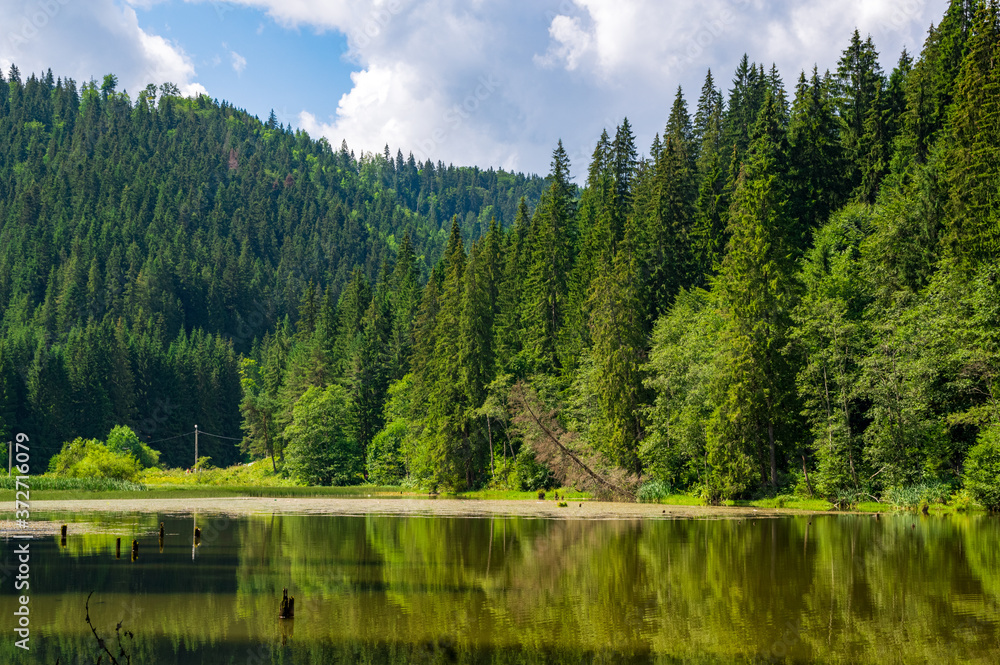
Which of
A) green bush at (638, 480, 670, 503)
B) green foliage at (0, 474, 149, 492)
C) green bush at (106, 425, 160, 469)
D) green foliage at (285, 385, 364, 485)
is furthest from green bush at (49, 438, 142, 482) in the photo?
green bush at (638, 480, 670, 503)

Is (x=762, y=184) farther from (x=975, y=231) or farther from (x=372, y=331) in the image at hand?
(x=372, y=331)

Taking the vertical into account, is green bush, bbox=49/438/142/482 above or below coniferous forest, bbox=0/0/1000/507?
below

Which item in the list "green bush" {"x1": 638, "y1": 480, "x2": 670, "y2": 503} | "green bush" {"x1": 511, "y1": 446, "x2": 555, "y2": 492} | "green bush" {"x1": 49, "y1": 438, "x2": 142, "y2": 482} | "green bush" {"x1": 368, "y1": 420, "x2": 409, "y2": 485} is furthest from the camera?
"green bush" {"x1": 368, "y1": 420, "x2": 409, "y2": 485}

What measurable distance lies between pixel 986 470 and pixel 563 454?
30795 millimetres

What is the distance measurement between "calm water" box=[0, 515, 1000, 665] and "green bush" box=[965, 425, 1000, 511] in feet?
29.1

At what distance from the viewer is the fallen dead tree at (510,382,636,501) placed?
206 ft

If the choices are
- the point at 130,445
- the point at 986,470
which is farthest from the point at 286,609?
the point at 130,445

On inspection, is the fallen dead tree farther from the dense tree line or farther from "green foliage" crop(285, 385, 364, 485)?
"green foliage" crop(285, 385, 364, 485)

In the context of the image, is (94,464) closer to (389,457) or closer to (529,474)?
(389,457)

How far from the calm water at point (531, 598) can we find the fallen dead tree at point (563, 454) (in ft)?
87.5

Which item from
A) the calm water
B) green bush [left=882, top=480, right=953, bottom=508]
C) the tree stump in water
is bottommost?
green bush [left=882, top=480, right=953, bottom=508]

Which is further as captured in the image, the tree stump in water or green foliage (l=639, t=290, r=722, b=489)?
green foliage (l=639, t=290, r=722, b=489)

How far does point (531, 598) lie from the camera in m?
21.6

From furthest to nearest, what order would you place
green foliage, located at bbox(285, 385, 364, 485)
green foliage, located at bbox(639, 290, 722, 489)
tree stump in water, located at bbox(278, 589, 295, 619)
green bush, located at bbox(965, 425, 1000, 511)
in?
green foliage, located at bbox(285, 385, 364, 485) < green foliage, located at bbox(639, 290, 722, 489) < green bush, located at bbox(965, 425, 1000, 511) < tree stump in water, located at bbox(278, 589, 295, 619)
